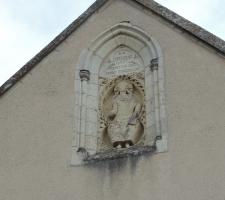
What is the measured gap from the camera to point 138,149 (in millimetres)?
8234

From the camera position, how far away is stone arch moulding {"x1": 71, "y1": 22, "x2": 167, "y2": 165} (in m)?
8.37

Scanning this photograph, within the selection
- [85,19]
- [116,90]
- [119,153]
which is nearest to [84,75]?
[116,90]

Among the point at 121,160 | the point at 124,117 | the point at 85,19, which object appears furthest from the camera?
the point at 85,19

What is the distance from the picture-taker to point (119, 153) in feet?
27.1

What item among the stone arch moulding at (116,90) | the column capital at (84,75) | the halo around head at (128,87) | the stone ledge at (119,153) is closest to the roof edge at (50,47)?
the stone arch moulding at (116,90)

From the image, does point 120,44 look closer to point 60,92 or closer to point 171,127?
point 60,92

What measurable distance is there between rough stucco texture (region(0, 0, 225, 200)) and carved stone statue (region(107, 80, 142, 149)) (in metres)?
0.51

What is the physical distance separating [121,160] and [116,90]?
1.40 metres

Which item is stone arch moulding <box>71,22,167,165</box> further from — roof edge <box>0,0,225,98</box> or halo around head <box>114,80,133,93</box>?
roof edge <box>0,0,225,98</box>

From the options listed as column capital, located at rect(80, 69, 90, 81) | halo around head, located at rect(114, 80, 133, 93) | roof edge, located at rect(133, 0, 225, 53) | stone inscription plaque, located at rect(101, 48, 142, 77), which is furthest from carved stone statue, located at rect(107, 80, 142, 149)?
roof edge, located at rect(133, 0, 225, 53)

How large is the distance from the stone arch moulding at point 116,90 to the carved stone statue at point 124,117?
0.05 ft

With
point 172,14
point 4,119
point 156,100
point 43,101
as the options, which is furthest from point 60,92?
point 172,14

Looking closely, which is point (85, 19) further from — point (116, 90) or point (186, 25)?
point (186, 25)

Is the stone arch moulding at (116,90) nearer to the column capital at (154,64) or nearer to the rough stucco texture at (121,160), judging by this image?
the column capital at (154,64)
